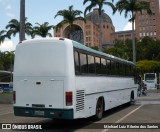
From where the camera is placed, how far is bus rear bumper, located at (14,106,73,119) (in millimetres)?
11438

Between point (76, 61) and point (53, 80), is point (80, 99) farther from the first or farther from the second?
point (76, 61)

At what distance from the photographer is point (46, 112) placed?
11.8 meters

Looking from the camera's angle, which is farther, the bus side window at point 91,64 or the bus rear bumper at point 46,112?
the bus side window at point 91,64

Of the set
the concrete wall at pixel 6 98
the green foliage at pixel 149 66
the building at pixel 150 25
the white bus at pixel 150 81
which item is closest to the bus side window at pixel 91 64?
the concrete wall at pixel 6 98

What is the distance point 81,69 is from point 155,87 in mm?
49290

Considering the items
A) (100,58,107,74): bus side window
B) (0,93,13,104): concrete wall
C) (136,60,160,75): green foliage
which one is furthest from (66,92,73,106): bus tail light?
(136,60,160,75): green foliage

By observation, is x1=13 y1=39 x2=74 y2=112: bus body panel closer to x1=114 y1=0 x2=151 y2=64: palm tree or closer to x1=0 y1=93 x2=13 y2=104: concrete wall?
x1=0 y1=93 x2=13 y2=104: concrete wall

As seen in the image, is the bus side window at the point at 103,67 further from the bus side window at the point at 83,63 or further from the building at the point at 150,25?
the building at the point at 150,25

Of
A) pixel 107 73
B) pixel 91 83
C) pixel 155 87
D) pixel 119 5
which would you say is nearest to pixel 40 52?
pixel 91 83

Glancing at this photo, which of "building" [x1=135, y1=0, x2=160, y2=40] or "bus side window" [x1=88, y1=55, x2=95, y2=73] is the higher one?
"building" [x1=135, y1=0, x2=160, y2=40]

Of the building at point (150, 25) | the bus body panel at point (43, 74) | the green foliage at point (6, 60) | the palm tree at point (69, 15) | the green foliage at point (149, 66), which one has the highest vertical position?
the building at point (150, 25)

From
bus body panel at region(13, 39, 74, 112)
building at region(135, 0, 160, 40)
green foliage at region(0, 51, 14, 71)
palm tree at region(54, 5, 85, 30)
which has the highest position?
building at region(135, 0, 160, 40)

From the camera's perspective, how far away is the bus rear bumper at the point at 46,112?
1144 centimetres

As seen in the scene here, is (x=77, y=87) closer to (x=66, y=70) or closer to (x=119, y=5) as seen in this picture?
(x=66, y=70)
